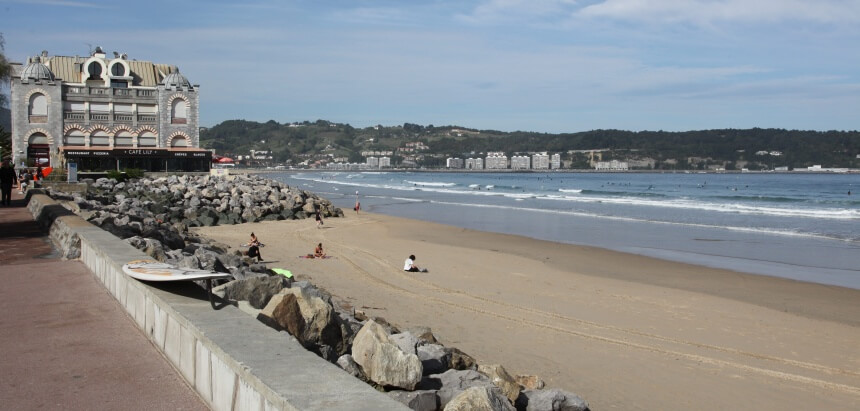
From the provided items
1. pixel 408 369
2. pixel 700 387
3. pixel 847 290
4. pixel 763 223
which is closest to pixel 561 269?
pixel 847 290

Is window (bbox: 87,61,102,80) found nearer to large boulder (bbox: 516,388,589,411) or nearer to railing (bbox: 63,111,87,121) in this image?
railing (bbox: 63,111,87,121)

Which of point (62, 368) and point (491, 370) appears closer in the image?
point (62, 368)

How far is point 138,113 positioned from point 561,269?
3734cm

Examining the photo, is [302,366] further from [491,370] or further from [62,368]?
[491,370]

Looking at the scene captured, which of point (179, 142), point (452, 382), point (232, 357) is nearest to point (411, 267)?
point (452, 382)

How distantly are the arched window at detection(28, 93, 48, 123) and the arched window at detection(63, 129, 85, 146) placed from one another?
1498 mm

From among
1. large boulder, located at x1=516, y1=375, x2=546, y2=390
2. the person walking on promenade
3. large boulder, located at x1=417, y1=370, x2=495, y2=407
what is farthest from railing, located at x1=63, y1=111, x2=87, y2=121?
large boulder, located at x1=417, y1=370, x2=495, y2=407

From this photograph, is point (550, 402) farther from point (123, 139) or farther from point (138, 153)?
point (123, 139)

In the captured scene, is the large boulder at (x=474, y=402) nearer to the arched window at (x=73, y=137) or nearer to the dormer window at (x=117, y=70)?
the arched window at (x=73, y=137)

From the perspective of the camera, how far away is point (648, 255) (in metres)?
20.7

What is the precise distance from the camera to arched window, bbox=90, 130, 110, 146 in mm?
46062

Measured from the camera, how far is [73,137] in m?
45.4

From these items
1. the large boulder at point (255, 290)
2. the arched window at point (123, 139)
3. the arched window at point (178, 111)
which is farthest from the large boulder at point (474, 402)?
the arched window at point (123, 139)

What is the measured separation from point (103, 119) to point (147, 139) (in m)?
2.87
